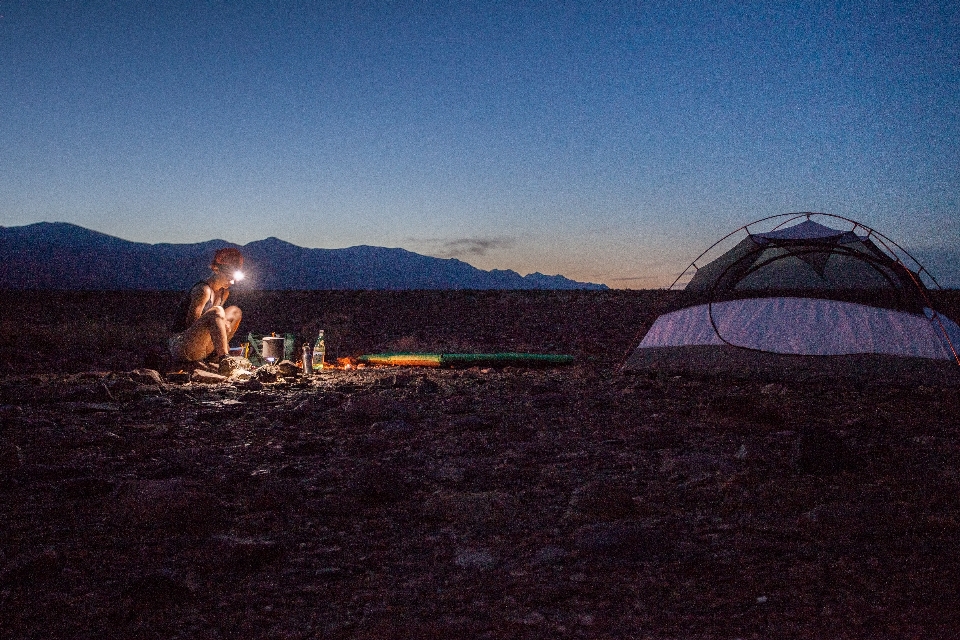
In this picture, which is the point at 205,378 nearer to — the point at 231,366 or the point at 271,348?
the point at 231,366

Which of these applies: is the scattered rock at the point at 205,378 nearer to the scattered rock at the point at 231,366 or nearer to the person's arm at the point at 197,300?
the scattered rock at the point at 231,366

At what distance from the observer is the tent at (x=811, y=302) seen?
796 centimetres

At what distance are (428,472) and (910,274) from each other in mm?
7311

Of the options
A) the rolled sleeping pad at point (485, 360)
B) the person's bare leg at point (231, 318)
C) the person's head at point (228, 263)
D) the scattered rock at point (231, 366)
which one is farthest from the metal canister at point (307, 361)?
the rolled sleeping pad at point (485, 360)

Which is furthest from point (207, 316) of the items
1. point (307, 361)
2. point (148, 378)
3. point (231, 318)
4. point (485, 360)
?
point (485, 360)

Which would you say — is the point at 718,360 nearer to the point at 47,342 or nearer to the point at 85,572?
the point at 85,572

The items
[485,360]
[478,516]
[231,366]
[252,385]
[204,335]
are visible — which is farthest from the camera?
[485,360]

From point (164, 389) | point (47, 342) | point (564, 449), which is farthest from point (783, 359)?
point (47, 342)

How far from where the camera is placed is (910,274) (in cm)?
797

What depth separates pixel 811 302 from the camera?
27.7ft

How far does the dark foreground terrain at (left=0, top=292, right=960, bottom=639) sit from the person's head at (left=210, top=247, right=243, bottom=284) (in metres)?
2.11

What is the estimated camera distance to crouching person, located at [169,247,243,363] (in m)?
8.45

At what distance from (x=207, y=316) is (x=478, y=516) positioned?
6343 millimetres

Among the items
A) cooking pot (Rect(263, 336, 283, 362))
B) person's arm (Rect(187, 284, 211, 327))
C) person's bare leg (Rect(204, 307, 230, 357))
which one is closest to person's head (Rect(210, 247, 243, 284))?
person's arm (Rect(187, 284, 211, 327))
